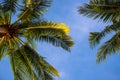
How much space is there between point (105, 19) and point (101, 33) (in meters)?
1.01

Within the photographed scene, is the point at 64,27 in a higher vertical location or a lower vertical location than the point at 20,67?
higher

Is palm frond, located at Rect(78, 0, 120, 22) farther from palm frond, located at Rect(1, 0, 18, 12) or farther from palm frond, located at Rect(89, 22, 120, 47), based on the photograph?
palm frond, located at Rect(1, 0, 18, 12)

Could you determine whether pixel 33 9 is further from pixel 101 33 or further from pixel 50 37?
pixel 101 33

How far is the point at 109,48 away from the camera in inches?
682

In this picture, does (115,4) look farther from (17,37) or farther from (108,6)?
(17,37)

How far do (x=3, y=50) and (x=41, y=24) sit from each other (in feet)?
8.05

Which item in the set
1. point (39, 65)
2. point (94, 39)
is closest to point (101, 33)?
point (94, 39)

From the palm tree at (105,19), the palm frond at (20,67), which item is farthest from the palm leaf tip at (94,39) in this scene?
the palm frond at (20,67)

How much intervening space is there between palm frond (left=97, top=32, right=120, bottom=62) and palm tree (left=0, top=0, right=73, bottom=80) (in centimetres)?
208

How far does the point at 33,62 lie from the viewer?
16.2 meters

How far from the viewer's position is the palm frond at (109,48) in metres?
16.9

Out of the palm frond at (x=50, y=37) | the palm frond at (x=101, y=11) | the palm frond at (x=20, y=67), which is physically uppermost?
the palm frond at (x=101, y=11)

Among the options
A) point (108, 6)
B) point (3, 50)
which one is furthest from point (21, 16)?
point (108, 6)

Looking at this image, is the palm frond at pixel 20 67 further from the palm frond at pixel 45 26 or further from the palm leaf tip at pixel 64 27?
the palm leaf tip at pixel 64 27
